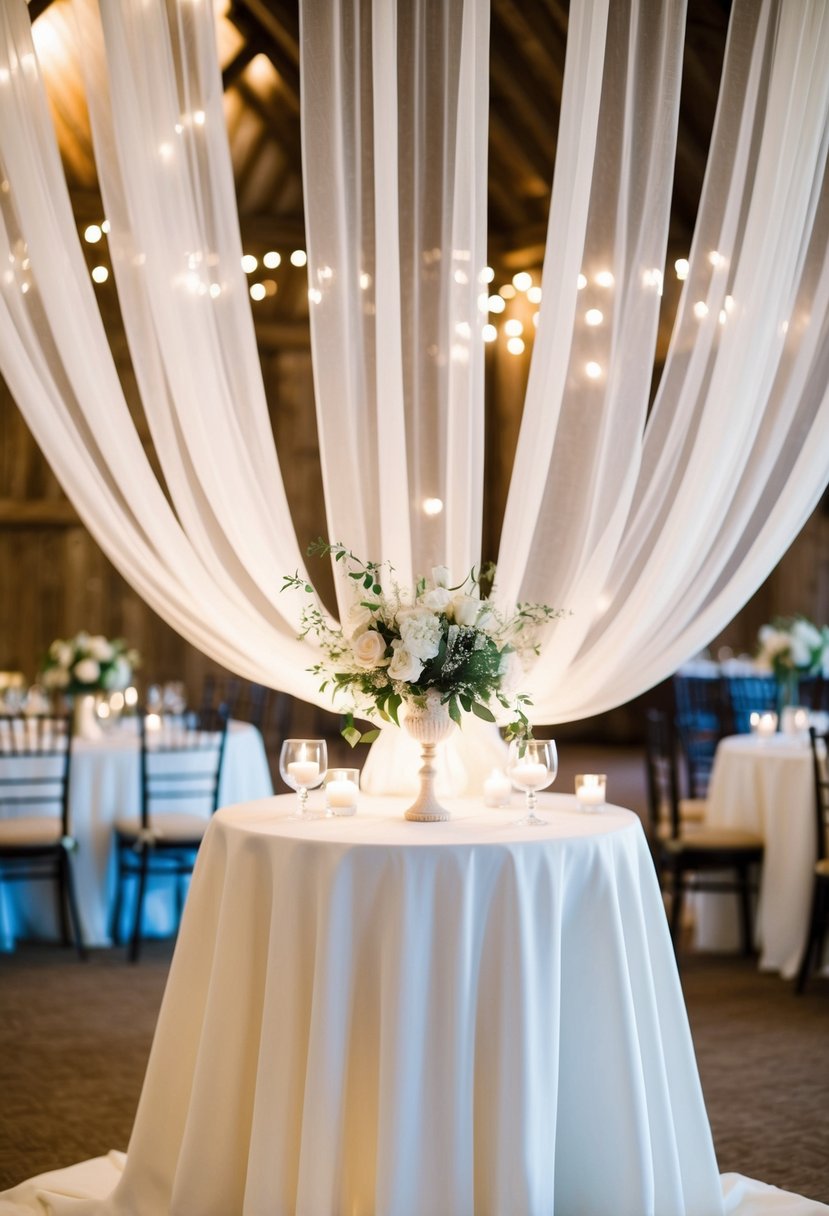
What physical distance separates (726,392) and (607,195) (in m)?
0.56

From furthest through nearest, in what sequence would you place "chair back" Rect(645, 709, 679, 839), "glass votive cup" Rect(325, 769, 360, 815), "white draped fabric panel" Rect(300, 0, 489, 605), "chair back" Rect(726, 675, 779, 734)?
1. "chair back" Rect(726, 675, 779, 734)
2. "chair back" Rect(645, 709, 679, 839)
3. "white draped fabric panel" Rect(300, 0, 489, 605)
4. "glass votive cup" Rect(325, 769, 360, 815)

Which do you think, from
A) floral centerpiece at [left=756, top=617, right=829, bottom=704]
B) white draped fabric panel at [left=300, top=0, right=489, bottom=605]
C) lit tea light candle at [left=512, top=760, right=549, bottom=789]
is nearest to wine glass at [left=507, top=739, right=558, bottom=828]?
lit tea light candle at [left=512, top=760, right=549, bottom=789]

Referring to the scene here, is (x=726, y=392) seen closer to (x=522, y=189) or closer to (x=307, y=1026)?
(x=307, y=1026)

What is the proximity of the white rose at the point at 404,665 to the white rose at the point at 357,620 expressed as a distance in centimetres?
11

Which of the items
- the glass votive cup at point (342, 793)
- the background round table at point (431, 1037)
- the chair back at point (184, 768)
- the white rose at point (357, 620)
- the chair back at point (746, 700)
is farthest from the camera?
the chair back at point (746, 700)

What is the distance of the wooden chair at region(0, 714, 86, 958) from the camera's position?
5.80 m

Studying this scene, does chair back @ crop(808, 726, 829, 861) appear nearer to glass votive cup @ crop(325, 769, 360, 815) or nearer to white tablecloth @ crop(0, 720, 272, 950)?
glass votive cup @ crop(325, 769, 360, 815)

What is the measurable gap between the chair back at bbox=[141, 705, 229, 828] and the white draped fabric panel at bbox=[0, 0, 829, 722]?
9.05 ft

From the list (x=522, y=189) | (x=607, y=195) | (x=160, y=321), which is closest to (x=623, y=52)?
(x=607, y=195)

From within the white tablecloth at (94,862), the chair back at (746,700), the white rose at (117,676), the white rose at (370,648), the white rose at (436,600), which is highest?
the white rose at (436,600)

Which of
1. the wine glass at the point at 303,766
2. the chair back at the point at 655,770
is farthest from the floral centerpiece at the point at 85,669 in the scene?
the wine glass at the point at 303,766

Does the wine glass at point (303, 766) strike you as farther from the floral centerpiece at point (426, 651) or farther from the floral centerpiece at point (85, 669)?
the floral centerpiece at point (85, 669)

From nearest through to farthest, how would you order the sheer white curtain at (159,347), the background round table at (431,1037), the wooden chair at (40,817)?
the background round table at (431,1037) → the sheer white curtain at (159,347) → the wooden chair at (40,817)

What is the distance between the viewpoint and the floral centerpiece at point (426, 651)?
3.04m
